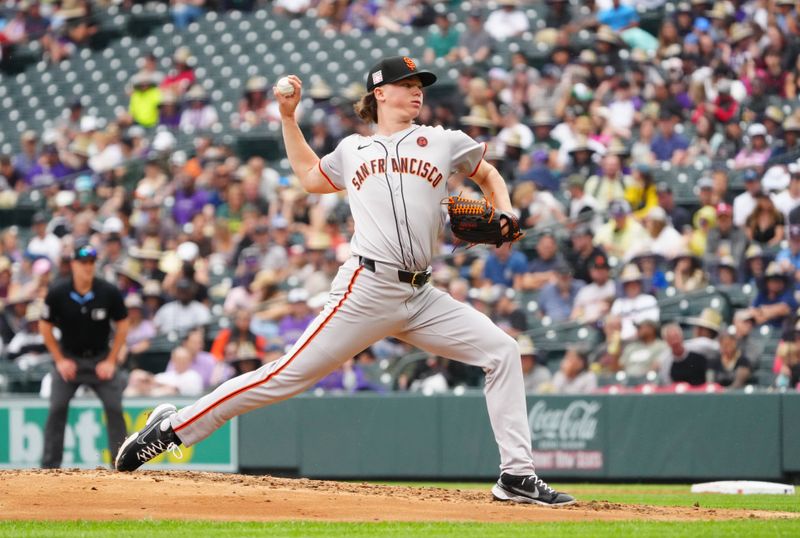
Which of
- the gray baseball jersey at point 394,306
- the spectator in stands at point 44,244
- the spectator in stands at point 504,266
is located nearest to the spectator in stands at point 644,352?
the spectator in stands at point 504,266

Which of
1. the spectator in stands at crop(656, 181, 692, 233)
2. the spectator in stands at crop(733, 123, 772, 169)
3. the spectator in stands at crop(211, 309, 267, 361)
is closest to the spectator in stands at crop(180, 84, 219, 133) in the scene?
the spectator in stands at crop(211, 309, 267, 361)

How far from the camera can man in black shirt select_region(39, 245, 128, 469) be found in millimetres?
9570

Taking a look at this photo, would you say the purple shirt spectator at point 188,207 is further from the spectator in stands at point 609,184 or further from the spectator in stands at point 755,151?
the spectator in stands at point 755,151

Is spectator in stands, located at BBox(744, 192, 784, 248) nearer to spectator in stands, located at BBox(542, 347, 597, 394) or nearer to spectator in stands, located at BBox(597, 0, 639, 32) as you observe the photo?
spectator in stands, located at BBox(542, 347, 597, 394)

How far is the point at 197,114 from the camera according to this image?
18984 mm

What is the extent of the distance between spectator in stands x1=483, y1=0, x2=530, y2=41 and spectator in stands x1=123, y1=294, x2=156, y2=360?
6427 mm

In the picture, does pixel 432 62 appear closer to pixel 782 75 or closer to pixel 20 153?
pixel 782 75

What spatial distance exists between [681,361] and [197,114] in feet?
30.9

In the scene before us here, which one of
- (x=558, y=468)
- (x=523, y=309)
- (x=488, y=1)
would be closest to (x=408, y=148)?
(x=558, y=468)

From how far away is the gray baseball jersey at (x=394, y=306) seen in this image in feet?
20.5

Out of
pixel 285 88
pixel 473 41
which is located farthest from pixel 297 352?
pixel 473 41

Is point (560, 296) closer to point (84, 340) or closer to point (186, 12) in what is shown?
point (84, 340)

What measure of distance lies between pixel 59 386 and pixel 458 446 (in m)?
4.03

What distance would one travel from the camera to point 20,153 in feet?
65.2
